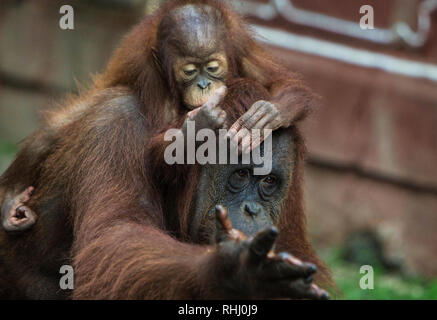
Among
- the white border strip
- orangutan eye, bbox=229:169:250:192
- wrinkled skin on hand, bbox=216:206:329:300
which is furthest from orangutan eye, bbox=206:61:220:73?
the white border strip

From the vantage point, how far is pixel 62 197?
548 cm

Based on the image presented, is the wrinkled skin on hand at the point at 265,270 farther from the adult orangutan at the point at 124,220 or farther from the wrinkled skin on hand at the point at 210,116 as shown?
the wrinkled skin on hand at the point at 210,116

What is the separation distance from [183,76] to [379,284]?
4284mm

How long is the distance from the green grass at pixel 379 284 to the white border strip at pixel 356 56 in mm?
2513

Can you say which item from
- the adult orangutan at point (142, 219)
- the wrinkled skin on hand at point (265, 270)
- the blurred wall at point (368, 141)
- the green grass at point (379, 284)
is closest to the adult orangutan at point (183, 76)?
the adult orangutan at point (142, 219)

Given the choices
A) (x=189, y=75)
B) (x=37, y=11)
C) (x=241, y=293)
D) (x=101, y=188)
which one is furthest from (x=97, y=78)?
(x=37, y=11)

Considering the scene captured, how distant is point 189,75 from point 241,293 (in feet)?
5.98

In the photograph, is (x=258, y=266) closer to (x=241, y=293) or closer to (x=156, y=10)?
(x=241, y=293)

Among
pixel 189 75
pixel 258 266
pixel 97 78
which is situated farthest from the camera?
pixel 97 78

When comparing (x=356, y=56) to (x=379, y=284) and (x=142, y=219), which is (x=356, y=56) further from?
(x=142, y=219)

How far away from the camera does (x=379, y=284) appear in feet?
28.0

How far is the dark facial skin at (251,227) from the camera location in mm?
3795

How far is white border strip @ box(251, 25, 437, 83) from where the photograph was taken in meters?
10.3

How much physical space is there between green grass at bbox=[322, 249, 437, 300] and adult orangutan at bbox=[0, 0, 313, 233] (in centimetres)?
263
